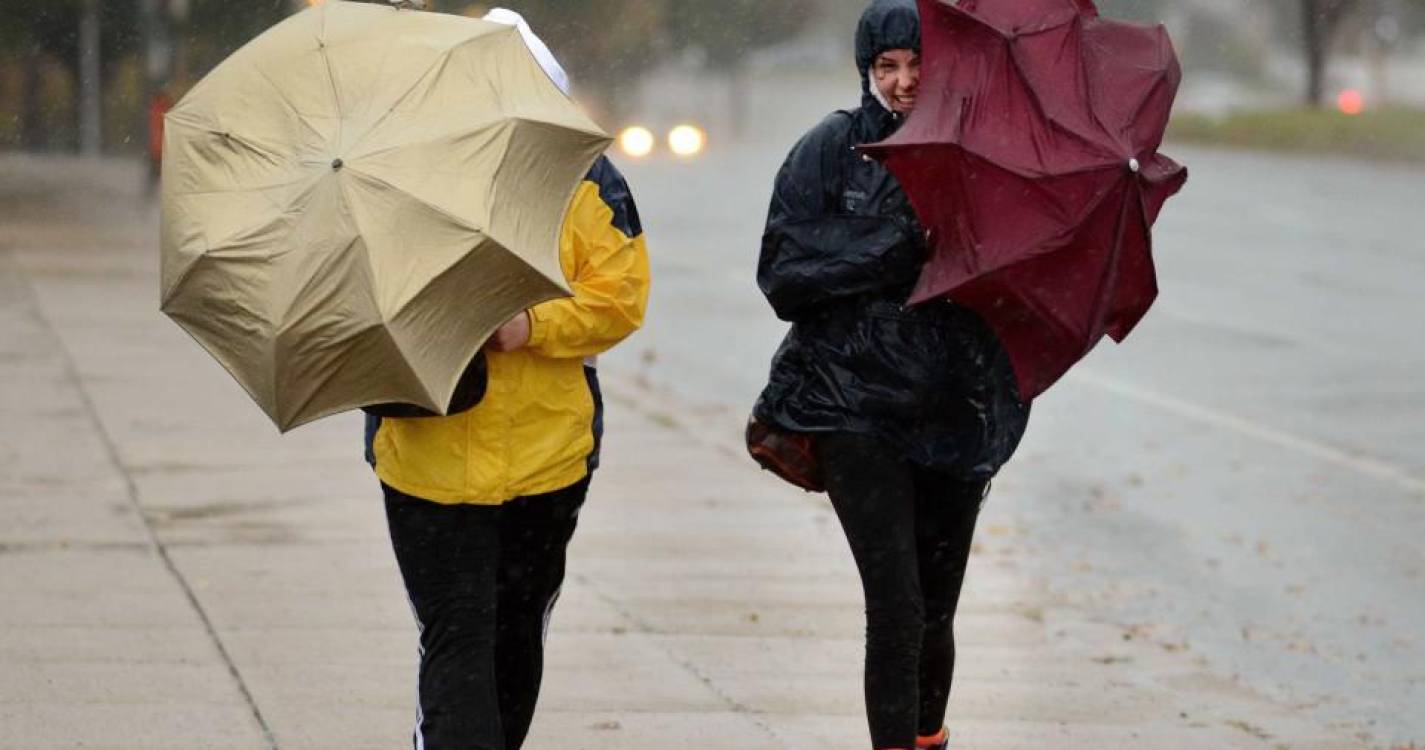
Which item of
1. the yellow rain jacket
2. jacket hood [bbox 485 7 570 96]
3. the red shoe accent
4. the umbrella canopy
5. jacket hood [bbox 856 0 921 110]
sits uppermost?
jacket hood [bbox 856 0 921 110]

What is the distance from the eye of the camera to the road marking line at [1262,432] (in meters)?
11.5

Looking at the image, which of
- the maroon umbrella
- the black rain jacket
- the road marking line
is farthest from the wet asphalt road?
the maroon umbrella

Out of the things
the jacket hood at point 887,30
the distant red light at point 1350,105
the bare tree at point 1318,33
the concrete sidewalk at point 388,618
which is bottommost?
the distant red light at point 1350,105

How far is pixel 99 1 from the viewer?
32.7 meters

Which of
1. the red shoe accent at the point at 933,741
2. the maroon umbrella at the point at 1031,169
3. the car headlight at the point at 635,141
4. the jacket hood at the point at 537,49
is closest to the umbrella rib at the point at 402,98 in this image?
the jacket hood at the point at 537,49

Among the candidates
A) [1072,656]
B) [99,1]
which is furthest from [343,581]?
[99,1]

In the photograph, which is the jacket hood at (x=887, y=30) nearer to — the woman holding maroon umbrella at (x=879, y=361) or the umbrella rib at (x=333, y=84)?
the woman holding maroon umbrella at (x=879, y=361)

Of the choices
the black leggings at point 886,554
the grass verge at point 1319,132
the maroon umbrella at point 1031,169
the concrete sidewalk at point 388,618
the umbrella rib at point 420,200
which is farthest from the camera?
the grass verge at point 1319,132

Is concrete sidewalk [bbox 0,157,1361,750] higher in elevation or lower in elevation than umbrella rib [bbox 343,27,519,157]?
lower

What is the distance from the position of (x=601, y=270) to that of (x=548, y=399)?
0.92ft

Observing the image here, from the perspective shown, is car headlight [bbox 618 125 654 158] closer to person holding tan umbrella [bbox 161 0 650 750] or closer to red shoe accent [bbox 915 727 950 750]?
red shoe accent [bbox 915 727 950 750]

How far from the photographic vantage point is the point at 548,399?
489cm

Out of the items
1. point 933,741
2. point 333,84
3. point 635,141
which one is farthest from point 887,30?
point 635,141

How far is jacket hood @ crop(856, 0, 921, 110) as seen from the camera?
17.0ft
